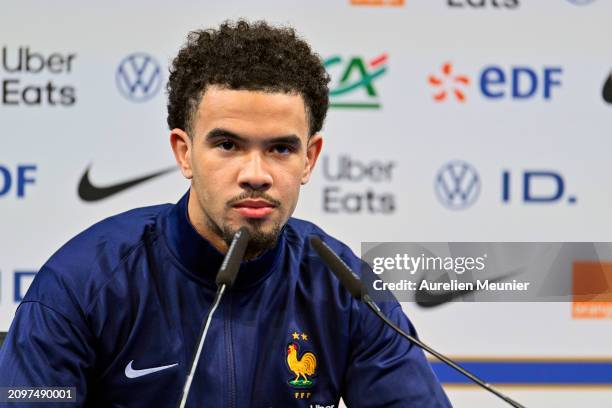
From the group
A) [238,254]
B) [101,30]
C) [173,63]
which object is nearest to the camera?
[238,254]

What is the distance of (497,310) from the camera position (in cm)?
294

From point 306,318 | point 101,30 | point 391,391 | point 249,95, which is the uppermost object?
point 101,30

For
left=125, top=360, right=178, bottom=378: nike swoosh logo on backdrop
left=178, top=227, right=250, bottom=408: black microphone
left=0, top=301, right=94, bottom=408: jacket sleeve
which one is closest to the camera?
left=178, top=227, right=250, bottom=408: black microphone

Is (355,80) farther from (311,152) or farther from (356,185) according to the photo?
(311,152)

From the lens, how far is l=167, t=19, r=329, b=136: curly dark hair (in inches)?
63.3

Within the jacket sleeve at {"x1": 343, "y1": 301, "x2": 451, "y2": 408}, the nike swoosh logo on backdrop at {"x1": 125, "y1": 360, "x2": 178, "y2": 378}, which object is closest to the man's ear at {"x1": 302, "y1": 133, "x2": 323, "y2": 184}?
the jacket sleeve at {"x1": 343, "y1": 301, "x2": 451, "y2": 408}

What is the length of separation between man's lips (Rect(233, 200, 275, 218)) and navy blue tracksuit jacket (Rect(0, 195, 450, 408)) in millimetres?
143

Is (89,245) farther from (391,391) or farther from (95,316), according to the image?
(391,391)

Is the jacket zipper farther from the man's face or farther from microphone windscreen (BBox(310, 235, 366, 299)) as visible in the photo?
microphone windscreen (BBox(310, 235, 366, 299))

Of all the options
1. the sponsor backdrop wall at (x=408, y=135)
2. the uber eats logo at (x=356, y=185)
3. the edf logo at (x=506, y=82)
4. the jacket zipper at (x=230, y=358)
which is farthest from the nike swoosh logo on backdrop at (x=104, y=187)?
the jacket zipper at (x=230, y=358)

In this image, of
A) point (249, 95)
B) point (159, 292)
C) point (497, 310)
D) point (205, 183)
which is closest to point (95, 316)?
point (159, 292)

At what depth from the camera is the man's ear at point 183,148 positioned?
1.69 meters

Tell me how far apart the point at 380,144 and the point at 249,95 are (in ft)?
4.39

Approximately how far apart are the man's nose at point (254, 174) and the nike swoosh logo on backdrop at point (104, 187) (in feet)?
4.39
